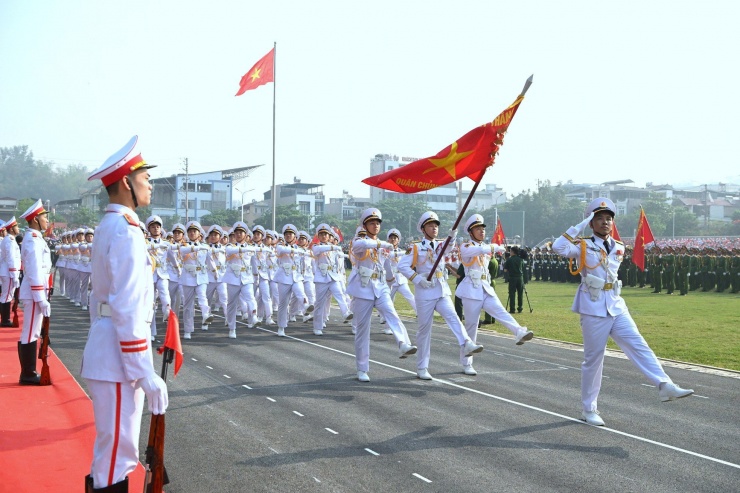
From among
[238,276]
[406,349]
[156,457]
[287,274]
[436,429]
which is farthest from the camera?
[287,274]

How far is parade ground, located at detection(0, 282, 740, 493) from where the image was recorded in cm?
649

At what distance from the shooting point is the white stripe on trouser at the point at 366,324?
11.3 metres

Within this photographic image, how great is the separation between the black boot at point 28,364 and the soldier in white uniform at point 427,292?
17.3 ft

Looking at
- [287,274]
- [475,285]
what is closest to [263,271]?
[287,274]

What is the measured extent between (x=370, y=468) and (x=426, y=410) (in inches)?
101

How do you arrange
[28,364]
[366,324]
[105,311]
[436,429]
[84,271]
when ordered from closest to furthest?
[105,311] < [436,429] < [28,364] < [366,324] < [84,271]

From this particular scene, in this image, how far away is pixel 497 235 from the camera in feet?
76.9

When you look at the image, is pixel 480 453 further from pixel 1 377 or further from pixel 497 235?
pixel 497 235

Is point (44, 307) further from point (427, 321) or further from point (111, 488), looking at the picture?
point (111, 488)

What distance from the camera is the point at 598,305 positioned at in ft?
28.5

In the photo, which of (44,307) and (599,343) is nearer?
(599,343)

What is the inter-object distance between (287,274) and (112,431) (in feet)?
45.0

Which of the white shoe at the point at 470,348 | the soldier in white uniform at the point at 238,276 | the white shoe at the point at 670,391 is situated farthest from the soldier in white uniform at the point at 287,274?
the white shoe at the point at 670,391

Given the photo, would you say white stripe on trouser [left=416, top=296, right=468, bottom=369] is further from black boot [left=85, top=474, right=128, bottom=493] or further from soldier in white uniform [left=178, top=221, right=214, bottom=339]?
black boot [left=85, top=474, right=128, bottom=493]
